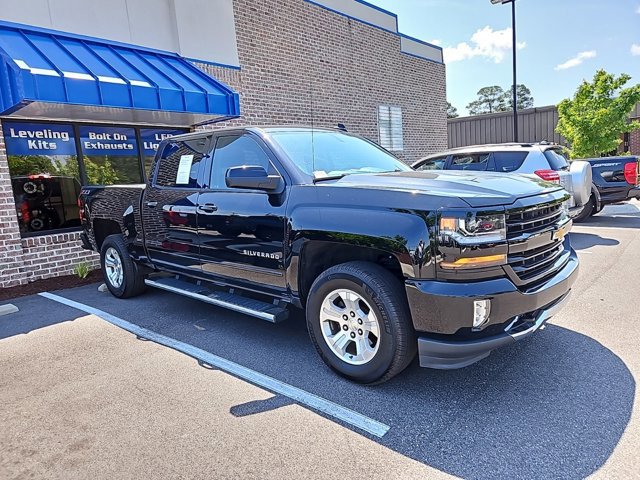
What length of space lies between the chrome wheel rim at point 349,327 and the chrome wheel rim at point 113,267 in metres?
3.67

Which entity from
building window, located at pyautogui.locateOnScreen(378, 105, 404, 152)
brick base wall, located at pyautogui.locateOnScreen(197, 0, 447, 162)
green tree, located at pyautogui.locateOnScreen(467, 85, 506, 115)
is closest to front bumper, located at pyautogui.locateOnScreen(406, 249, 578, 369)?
brick base wall, located at pyautogui.locateOnScreen(197, 0, 447, 162)

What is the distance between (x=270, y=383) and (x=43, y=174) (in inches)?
254

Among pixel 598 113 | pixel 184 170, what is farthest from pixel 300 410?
pixel 598 113

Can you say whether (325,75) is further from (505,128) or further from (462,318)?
(505,128)

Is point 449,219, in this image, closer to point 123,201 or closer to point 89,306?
point 123,201

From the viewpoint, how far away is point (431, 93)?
16.5 m

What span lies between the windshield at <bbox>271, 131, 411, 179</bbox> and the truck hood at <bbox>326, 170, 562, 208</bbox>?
28cm

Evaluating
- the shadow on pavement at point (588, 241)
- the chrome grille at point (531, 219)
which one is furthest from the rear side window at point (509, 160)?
the chrome grille at point (531, 219)

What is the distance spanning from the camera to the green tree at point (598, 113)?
55.8 ft

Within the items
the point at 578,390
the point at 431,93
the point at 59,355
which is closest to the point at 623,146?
the point at 431,93

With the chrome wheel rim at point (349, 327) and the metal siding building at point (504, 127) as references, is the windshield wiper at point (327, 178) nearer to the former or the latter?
the chrome wheel rim at point (349, 327)

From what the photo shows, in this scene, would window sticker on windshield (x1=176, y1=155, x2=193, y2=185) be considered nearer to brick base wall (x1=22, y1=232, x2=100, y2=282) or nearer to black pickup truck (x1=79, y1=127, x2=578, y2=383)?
black pickup truck (x1=79, y1=127, x2=578, y2=383)

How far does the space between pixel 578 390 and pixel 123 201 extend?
17.1ft

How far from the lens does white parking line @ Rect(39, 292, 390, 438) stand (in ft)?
9.48
